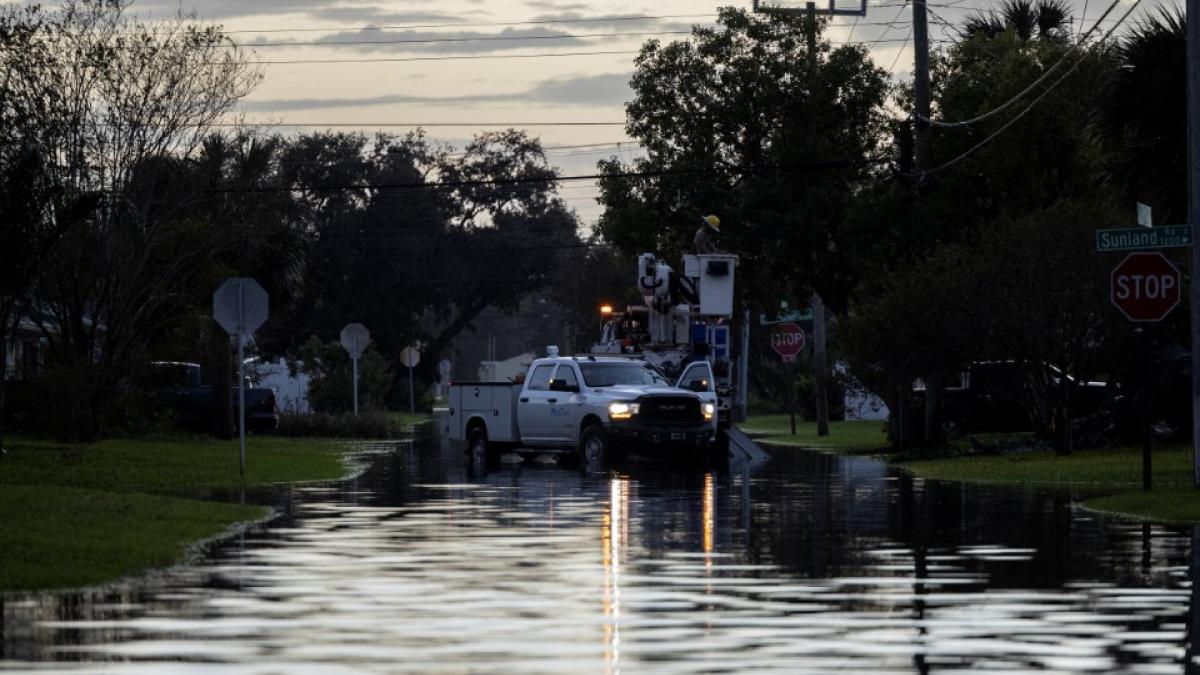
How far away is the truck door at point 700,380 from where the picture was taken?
39.8m

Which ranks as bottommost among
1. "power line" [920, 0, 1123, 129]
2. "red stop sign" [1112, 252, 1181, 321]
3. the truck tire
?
the truck tire

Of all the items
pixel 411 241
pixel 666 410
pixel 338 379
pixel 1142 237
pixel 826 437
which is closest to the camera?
pixel 1142 237

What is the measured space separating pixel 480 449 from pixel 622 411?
4592 millimetres

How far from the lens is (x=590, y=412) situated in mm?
38844

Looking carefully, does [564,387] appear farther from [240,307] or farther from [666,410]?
[240,307]

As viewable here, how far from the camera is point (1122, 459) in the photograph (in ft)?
116

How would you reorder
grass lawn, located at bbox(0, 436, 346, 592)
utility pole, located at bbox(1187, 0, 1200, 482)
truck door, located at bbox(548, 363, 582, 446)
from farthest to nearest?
truck door, located at bbox(548, 363, 582, 446)
utility pole, located at bbox(1187, 0, 1200, 482)
grass lawn, located at bbox(0, 436, 346, 592)

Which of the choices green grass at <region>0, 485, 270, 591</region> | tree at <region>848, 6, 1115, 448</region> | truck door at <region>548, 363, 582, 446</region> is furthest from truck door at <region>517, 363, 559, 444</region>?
green grass at <region>0, 485, 270, 591</region>

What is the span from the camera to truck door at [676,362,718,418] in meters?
39.8

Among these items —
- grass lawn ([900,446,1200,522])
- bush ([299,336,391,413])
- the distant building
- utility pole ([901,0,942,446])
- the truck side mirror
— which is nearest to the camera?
grass lawn ([900,446,1200,522])

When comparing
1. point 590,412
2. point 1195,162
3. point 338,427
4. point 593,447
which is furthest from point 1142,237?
point 338,427

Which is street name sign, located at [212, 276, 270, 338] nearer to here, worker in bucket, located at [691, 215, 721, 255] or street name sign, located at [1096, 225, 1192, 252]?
street name sign, located at [1096, 225, 1192, 252]

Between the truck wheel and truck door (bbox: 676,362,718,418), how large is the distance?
2114 millimetres

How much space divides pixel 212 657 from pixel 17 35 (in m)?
29.8
